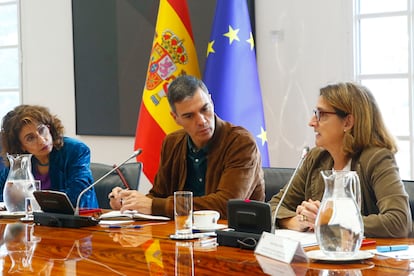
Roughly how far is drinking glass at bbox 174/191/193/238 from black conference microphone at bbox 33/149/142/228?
520mm

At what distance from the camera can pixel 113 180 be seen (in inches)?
151

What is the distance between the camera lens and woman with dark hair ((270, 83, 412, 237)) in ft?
8.21

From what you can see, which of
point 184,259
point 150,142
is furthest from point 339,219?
point 150,142

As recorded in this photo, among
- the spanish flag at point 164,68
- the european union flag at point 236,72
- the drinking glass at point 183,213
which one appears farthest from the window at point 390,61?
the drinking glass at point 183,213

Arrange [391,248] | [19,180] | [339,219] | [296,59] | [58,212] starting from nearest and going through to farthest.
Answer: [339,219] < [391,248] < [58,212] < [19,180] < [296,59]

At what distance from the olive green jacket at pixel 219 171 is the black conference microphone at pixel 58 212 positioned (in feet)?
1.03

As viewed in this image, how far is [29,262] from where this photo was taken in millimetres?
2117

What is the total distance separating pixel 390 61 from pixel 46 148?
6.29 feet

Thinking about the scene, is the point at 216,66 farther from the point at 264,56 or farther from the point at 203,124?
the point at 203,124

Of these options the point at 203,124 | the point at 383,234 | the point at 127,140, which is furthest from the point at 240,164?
the point at 127,140

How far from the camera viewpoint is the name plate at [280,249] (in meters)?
1.91

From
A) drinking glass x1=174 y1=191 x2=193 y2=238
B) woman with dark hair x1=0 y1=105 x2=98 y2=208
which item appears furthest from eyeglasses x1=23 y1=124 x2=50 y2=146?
drinking glass x1=174 y1=191 x2=193 y2=238

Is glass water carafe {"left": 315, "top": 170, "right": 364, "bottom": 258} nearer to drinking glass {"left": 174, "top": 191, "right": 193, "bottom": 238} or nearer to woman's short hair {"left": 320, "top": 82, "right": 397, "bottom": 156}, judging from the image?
drinking glass {"left": 174, "top": 191, "right": 193, "bottom": 238}

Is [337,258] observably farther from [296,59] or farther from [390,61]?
[296,59]
